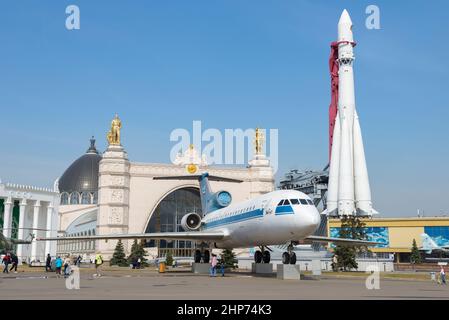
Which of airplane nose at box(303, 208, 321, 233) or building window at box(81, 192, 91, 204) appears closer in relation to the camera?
airplane nose at box(303, 208, 321, 233)

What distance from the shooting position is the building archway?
4222 inches

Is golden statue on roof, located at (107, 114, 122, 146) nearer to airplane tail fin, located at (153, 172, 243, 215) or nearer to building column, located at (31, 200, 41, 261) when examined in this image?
building column, located at (31, 200, 41, 261)

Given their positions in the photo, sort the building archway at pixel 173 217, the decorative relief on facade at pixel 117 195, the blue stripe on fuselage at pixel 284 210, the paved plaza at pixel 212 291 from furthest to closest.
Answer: the building archway at pixel 173 217 → the decorative relief on facade at pixel 117 195 → the blue stripe on fuselage at pixel 284 210 → the paved plaza at pixel 212 291

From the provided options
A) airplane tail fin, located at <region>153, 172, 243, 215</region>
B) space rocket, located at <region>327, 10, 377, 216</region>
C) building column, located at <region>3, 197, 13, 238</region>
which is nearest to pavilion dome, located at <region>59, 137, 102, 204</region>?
building column, located at <region>3, 197, 13, 238</region>

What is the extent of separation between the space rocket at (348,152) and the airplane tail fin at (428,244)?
41.5 feet

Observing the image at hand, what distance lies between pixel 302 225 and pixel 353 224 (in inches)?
1359

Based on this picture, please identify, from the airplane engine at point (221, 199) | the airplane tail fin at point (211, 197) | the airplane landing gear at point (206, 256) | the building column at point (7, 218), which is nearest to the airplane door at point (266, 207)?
the airplane landing gear at point (206, 256)

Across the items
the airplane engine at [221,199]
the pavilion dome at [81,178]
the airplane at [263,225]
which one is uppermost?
the pavilion dome at [81,178]

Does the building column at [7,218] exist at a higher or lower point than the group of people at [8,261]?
higher

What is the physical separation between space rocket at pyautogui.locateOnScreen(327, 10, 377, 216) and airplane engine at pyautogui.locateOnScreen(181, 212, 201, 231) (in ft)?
159

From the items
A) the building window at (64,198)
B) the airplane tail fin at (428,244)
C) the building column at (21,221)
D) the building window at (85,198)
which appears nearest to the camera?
the building column at (21,221)

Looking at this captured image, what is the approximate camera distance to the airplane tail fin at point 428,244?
90125 mm

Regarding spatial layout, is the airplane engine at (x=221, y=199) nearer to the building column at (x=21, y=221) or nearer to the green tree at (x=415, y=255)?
the building column at (x=21, y=221)
